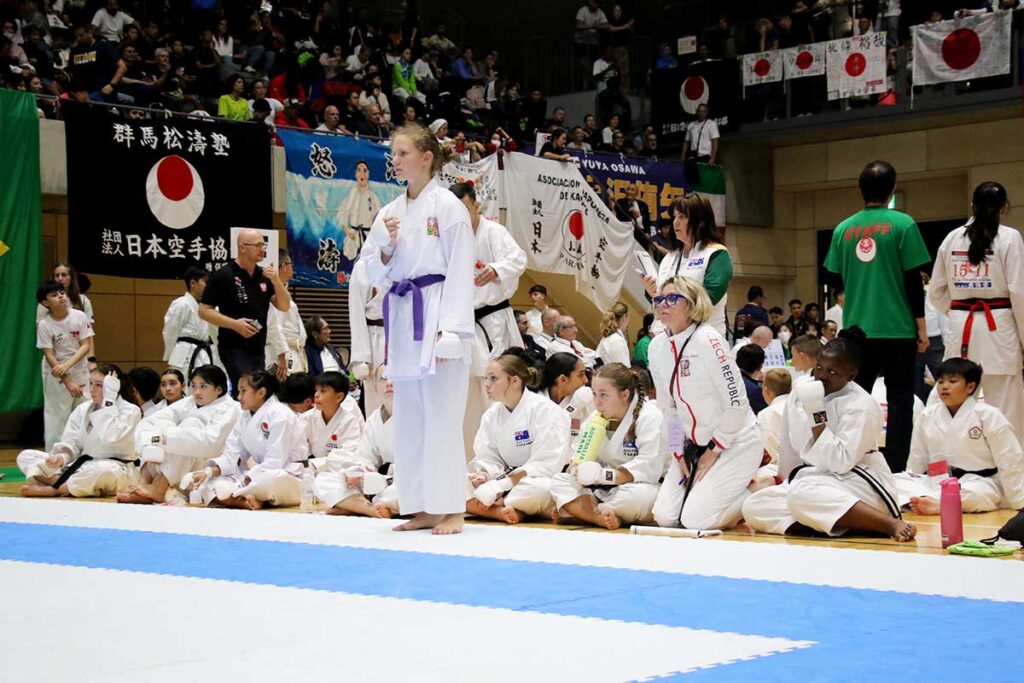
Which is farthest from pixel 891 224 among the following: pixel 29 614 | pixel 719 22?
pixel 719 22

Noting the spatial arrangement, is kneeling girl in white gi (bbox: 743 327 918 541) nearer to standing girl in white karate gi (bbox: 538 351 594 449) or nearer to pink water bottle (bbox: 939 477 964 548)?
pink water bottle (bbox: 939 477 964 548)

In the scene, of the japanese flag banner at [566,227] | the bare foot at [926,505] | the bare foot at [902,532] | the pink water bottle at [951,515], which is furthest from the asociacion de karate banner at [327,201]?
the pink water bottle at [951,515]

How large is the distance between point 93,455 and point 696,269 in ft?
13.5

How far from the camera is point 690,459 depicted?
17.5ft

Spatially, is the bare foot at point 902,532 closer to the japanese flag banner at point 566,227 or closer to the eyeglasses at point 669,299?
the eyeglasses at point 669,299

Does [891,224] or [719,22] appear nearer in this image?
[891,224]

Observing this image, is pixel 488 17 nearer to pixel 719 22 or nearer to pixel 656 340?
pixel 719 22

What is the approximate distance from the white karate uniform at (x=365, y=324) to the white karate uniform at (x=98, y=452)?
1.52 m

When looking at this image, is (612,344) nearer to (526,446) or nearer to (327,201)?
(327,201)

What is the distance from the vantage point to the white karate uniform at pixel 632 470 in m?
5.53

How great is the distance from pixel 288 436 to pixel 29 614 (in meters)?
3.41

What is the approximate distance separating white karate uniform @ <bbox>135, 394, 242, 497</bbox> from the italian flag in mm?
10980

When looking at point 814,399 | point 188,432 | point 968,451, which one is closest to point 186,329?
point 188,432

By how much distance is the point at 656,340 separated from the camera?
17.6 feet
